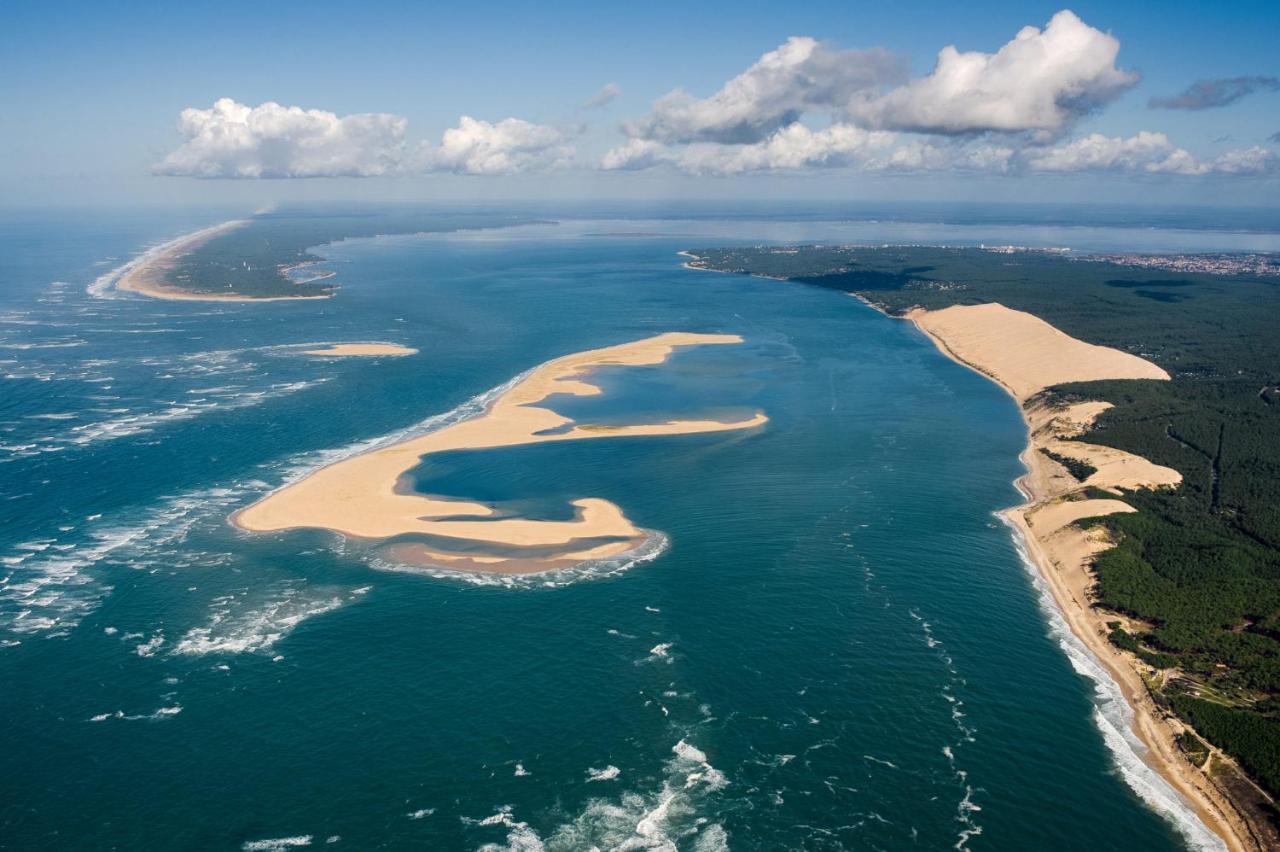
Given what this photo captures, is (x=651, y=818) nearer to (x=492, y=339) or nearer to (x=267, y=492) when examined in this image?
(x=267, y=492)

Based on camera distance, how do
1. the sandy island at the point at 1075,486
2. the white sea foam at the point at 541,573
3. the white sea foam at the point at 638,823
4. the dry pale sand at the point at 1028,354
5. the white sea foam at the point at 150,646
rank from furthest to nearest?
the dry pale sand at the point at 1028,354
the white sea foam at the point at 541,573
the white sea foam at the point at 150,646
the sandy island at the point at 1075,486
the white sea foam at the point at 638,823

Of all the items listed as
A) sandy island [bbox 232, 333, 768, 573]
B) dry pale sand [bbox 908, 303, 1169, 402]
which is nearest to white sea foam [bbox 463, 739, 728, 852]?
sandy island [bbox 232, 333, 768, 573]

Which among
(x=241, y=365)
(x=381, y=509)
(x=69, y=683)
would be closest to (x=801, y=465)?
(x=381, y=509)

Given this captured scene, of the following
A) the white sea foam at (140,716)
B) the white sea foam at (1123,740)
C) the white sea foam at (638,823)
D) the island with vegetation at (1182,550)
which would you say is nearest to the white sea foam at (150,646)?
the white sea foam at (140,716)

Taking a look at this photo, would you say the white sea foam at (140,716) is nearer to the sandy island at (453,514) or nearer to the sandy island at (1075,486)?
the sandy island at (453,514)

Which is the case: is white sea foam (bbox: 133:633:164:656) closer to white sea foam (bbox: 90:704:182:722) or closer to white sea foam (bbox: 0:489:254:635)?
white sea foam (bbox: 90:704:182:722)

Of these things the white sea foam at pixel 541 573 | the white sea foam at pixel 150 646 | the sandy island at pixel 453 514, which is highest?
the sandy island at pixel 453 514
